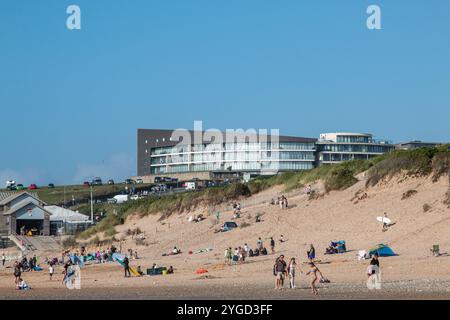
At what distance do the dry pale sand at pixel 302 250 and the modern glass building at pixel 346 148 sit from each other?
5251cm

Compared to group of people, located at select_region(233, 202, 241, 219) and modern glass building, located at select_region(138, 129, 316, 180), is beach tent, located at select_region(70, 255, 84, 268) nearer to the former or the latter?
group of people, located at select_region(233, 202, 241, 219)

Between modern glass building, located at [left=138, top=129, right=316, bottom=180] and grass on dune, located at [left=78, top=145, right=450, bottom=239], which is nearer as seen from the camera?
grass on dune, located at [left=78, top=145, right=450, bottom=239]

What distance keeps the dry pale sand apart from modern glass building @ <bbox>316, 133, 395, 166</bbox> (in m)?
52.5

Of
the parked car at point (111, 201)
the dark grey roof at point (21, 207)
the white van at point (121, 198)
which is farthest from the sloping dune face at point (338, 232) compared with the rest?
the parked car at point (111, 201)

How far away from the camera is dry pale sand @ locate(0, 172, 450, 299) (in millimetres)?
A: 31984

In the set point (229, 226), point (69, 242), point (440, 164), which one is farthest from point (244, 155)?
point (440, 164)

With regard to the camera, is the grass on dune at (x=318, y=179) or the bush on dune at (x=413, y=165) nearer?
the bush on dune at (x=413, y=165)

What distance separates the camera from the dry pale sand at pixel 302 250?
105ft

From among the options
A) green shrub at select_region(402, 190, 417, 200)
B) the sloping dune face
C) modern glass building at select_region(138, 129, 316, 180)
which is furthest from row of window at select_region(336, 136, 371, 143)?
green shrub at select_region(402, 190, 417, 200)

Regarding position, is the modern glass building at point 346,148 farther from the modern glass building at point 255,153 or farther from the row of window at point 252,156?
the row of window at point 252,156

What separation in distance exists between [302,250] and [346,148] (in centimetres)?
7338

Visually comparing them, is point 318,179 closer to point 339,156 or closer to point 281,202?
point 281,202
